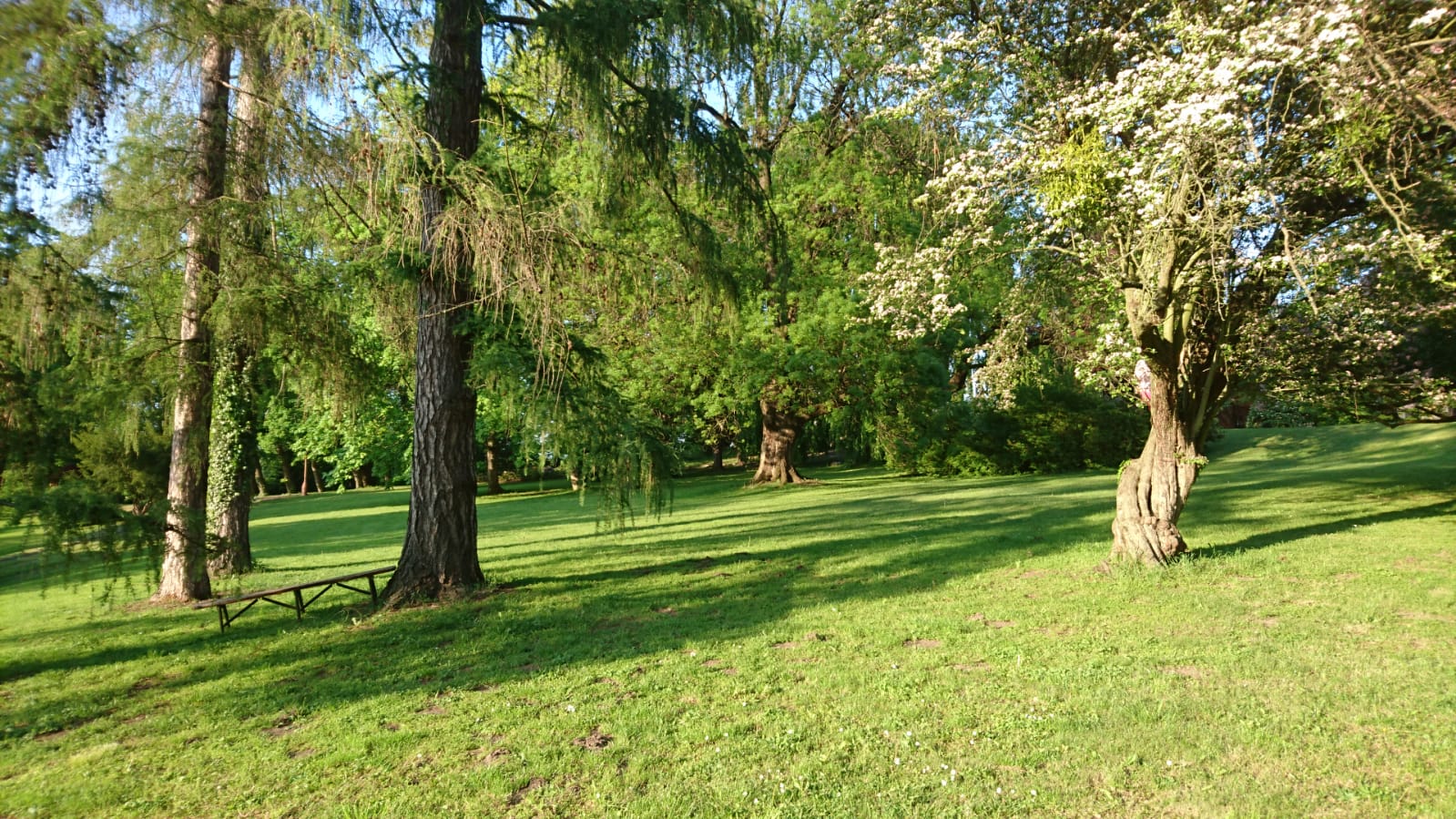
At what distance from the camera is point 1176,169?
23.2 feet

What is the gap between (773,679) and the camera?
218 inches

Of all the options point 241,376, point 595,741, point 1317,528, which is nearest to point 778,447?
point 1317,528

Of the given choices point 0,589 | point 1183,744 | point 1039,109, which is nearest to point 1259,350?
point 1039,109

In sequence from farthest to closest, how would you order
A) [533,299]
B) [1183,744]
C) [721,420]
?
[721,420]
[533,299]
[1183,744]

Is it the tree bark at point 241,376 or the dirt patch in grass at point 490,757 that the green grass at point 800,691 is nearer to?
the dirt patch in grass at point 490,757

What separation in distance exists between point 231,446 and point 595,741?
8.12 meters

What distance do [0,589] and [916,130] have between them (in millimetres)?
16971

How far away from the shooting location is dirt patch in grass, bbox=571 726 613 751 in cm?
449

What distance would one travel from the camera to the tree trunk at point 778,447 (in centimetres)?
2488

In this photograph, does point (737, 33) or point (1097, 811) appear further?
point (737, 33)

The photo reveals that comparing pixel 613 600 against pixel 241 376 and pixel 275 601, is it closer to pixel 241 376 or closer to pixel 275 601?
pixel 275 601

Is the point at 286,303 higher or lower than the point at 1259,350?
higher

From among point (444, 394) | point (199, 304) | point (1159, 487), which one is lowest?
point (1159, 487)

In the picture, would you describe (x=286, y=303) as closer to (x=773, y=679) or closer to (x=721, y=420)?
(x=773, y=679)
